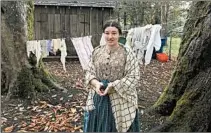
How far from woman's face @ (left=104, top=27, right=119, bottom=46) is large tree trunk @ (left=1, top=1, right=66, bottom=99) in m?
2.17

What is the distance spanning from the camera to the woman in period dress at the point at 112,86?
7.03 ft

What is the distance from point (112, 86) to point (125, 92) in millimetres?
113

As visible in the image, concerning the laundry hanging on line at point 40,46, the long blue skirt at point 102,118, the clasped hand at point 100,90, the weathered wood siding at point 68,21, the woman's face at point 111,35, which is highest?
the weathered wood siding at point 68,21

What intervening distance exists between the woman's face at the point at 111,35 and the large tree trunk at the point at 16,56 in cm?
217

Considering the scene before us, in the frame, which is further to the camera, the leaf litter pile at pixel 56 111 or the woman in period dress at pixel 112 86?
the leaf litter pile at pixel 56 111

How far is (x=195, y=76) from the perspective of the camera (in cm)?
280

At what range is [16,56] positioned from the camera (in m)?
4.05

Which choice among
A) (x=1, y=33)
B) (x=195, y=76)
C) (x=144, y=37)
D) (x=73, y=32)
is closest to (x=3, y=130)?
(x=1, y=33)

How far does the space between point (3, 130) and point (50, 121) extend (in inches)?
19.8

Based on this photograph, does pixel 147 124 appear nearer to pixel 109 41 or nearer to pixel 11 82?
pixel 109 41

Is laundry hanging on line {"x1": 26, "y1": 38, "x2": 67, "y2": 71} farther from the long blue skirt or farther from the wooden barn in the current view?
the wooden barn

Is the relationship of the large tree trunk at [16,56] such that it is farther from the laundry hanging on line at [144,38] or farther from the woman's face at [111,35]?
the woman's face at [111,35]

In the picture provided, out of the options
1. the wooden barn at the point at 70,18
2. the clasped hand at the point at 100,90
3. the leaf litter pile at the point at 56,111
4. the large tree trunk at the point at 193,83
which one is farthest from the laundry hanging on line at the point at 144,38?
the clasped hand at the point at 100,90

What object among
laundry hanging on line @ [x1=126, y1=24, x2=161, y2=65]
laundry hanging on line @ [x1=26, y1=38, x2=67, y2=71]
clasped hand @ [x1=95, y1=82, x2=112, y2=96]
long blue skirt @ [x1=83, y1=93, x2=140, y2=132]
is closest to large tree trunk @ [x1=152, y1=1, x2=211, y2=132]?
long blue skirt @ [x1=83, y1=93, x2=140, y2=132]
